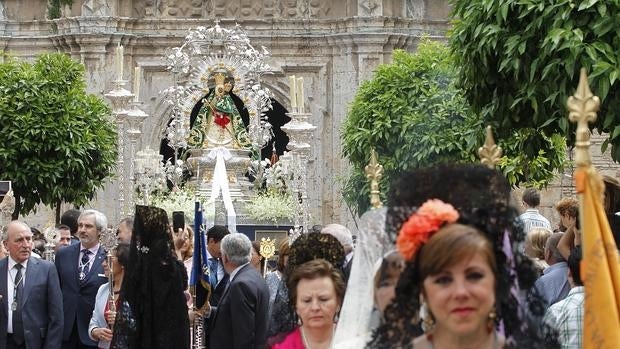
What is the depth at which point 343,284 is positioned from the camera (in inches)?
304

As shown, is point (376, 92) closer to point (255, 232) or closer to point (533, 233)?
point (255, 232)

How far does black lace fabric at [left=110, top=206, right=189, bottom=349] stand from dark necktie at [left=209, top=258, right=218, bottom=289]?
2.01 metres

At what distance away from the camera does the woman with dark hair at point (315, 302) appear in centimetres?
754

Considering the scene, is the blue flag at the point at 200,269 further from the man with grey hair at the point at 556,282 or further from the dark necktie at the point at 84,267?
the man with grey hair at the point at 556,282

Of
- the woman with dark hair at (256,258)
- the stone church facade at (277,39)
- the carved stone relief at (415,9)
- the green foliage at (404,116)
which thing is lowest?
the woman with dark hair at (256,258)

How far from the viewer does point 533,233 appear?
12.9 metres

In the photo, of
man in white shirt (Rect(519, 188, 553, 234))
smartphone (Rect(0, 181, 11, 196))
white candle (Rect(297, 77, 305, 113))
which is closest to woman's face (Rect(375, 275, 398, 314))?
man in white shirt (Rect(519, 188, 553, 234))

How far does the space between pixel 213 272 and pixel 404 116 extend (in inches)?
568

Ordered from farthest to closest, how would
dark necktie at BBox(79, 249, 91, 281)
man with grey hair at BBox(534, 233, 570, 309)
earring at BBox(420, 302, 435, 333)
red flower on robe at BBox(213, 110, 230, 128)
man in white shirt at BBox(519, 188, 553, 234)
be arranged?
red flower on robe at BBox(213, 110, 230, 128)
man in white shirt at BBox(519, 188, 553, 234)
dark necktie at BBox(79, 249, 91, 281)
man with grey hair at BBox(534, 233, 570, 309)
earring at BBox(420, 302, 435, 333)

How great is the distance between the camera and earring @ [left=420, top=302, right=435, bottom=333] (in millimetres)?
5324

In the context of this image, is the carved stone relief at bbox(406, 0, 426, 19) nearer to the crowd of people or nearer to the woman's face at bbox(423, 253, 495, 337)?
the crowd of people

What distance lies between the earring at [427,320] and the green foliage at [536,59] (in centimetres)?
733

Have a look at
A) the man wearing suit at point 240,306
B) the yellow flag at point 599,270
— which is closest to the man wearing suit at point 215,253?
the man wearing suit at point 240,306

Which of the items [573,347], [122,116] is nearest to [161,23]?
[122,116]
